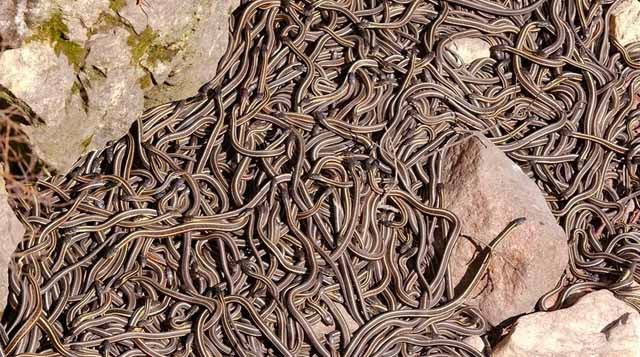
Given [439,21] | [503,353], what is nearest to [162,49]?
[439,21]

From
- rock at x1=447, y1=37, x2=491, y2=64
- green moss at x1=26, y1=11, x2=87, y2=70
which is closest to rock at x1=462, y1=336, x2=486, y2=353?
rock at x1=447, y1=37, x2=491, y2=64

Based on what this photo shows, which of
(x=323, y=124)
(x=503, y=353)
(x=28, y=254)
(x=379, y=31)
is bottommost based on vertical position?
(x=503, y=353)

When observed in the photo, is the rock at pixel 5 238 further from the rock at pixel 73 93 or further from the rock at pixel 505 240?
the rock at pixel 505 240

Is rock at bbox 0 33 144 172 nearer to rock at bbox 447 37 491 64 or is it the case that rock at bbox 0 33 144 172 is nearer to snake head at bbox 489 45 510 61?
rock at bbox 447 37 491 64

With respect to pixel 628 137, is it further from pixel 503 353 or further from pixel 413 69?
pixel 503 353

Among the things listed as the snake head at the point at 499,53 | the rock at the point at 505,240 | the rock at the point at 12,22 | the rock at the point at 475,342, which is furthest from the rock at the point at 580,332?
the rock at the point at 12,22

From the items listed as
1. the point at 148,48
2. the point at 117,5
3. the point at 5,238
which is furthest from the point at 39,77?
the point at 5,238

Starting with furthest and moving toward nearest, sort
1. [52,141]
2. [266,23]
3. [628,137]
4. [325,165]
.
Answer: [628,137], [266,23], [325,165], [52,141]

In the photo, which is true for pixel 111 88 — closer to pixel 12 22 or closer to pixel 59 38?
pixel 59 38
